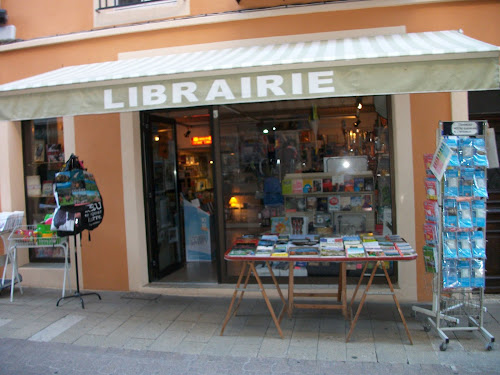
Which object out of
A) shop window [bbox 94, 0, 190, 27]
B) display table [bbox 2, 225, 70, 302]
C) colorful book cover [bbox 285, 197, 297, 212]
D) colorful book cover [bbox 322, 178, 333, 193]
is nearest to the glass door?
display table [bbox 2, 225, 70, 302]

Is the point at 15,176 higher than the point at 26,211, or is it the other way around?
Result: the point at 15,176

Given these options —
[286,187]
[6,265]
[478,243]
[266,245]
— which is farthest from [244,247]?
[6,265]

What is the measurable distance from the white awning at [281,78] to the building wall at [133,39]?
47cm

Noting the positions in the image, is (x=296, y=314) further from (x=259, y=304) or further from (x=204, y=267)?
(x=204, y=267)

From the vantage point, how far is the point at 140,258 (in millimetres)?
6066

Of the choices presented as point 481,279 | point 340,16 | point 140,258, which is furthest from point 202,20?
point 481,279

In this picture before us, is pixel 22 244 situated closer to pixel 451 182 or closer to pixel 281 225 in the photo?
pixel 281 225

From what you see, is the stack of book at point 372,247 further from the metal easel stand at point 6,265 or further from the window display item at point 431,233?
the metal easel stand at point 6,265

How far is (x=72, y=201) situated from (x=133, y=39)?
239 cm

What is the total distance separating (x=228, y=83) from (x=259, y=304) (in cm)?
281

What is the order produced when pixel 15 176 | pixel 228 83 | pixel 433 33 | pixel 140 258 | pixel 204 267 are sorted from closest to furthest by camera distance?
pixel 228 83 → pixel 433 33 → pixel 140 258 → pixel 15 176 → pixel 204 267

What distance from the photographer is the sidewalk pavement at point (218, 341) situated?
12.6 ft

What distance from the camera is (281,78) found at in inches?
158

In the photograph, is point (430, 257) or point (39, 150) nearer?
point (430, 257)
